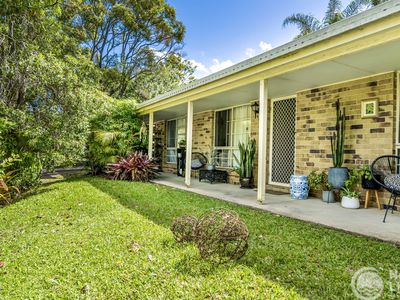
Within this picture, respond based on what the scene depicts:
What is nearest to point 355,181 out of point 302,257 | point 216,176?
point 302,257

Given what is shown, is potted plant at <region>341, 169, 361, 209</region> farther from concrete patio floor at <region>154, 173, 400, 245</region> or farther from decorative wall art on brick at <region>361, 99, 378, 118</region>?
decorative wall art on brick at <region>361, 99, 378, 118</region>

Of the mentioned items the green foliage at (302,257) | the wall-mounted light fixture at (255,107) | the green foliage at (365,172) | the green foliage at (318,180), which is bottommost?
the green foliage at (302,257)

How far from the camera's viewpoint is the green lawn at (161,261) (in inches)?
86.4

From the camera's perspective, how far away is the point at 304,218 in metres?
4.14

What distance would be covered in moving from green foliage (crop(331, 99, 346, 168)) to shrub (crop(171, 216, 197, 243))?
3491mm

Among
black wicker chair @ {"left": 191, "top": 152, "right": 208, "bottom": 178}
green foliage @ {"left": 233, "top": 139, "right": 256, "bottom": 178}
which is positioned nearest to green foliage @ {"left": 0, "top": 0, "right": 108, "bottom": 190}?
black wicker chair @ {"left": 191, "top": 152, "right": 208, "bottom": 178}

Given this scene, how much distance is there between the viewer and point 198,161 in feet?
31.2

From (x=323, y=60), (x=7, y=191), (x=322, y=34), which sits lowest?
(x=7, y=191)

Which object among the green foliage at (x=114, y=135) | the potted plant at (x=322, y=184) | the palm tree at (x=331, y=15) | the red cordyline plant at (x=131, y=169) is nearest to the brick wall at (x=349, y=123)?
the potted plant at (x=322, y=184)

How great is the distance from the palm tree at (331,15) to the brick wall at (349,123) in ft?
31.4

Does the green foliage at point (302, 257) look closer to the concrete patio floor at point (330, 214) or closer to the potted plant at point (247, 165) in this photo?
the concrete patio floor at point (330, 214)

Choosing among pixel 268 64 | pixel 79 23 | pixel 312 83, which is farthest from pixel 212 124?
pixel 79 23

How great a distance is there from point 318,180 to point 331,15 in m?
13.3

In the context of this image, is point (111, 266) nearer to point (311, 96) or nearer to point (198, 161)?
point (311, 96)
